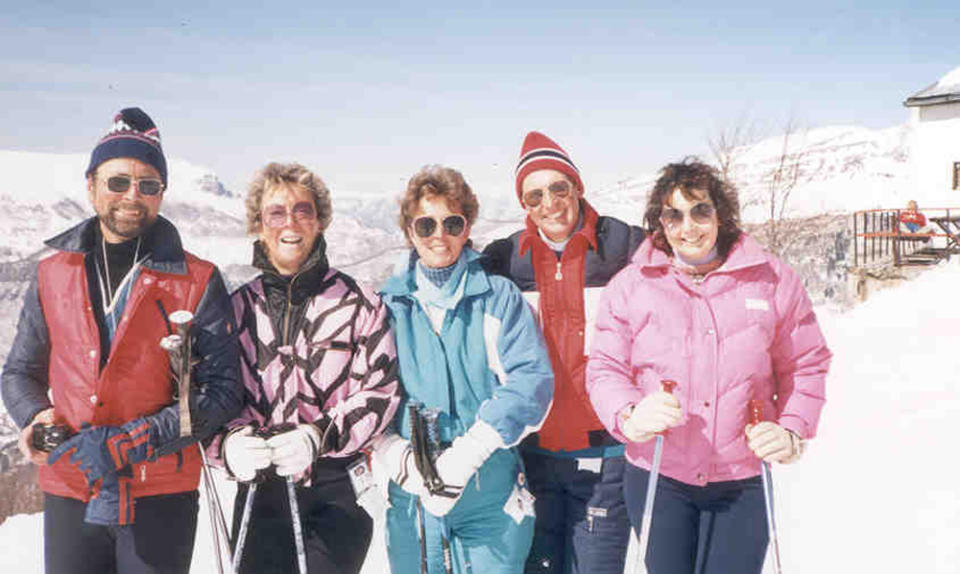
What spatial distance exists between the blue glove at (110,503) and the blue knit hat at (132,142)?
1200 mm

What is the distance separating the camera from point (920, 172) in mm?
25422

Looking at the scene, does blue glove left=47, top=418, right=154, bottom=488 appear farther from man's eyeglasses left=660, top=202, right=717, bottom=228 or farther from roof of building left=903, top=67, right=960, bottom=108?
roof of building left=903, top=67, right=960, bottom=108

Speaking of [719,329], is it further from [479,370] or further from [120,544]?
[120,544]

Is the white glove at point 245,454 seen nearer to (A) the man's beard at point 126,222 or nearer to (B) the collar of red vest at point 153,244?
Answer: (B) the collar of red vest at point 153,244

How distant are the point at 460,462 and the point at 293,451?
0.64 m

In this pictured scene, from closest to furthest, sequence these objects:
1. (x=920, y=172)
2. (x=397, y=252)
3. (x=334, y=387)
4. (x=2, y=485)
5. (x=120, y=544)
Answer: (x=120, y=544) < (x=334, y=387) < (x=397, y=252) < (x=2, y=485) < (x=920, y=172)

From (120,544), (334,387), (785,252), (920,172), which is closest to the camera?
(120,544)

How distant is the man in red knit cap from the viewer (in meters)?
3.11

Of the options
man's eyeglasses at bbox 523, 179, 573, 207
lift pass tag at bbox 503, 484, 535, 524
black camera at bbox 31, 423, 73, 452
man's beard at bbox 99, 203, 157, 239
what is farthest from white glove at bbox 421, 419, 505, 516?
man's beard at bbox 99, 203, 157, 239

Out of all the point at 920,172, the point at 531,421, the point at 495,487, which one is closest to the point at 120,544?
the point at 495,487

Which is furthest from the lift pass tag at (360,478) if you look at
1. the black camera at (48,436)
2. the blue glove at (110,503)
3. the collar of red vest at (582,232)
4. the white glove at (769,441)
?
the white glove at (769,441)

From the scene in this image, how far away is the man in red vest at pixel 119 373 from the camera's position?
257 cm

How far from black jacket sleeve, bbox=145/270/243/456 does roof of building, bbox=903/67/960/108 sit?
29092 mm

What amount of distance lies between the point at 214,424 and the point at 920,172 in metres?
29.1
